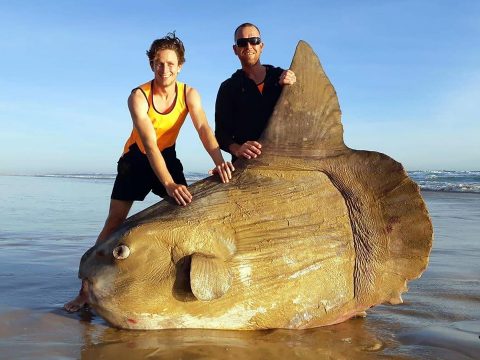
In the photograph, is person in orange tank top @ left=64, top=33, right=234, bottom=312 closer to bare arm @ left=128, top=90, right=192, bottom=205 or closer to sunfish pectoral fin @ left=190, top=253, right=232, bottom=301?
bare arm @ left=128, top=90, right=192, bottom=205

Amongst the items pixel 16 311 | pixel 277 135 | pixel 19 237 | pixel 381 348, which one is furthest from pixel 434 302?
pixel 19 237

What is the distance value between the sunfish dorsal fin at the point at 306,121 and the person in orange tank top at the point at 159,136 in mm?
512

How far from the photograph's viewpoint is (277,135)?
4.44 meters

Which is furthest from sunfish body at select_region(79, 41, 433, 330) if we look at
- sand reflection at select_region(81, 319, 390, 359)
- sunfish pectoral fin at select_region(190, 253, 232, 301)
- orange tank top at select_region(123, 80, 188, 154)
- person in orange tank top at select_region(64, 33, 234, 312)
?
orange tank top at select_region(123, 80, 188, 154)

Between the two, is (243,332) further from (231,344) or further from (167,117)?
(167,117)

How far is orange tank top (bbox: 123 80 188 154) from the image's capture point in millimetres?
4743

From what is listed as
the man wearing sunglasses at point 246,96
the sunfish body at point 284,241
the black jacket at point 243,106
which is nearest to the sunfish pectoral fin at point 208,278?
the sunfish body at point 284,241

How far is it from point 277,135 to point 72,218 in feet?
25.9

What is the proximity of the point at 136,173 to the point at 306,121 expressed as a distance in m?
1.73

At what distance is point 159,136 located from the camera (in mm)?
4910

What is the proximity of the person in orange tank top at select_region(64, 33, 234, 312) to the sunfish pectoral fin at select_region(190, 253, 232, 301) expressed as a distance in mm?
613

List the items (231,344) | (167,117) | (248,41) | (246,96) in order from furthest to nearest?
1. (246,96)
2. (248,41)
3. (167,117)
4. (231,344)

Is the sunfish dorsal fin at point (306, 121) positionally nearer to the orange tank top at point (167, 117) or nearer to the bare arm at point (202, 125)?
the bare arm at point (202, 125)

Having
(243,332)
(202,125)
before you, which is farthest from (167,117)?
(243,332)
